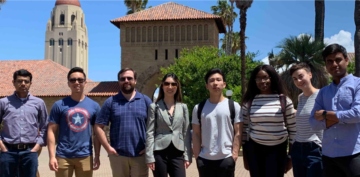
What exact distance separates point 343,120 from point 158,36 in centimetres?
2759

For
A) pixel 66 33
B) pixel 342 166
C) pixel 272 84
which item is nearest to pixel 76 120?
pixel 272 84

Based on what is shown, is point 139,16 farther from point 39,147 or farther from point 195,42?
point 39,147

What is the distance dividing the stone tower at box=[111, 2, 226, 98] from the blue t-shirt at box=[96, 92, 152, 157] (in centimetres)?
2470

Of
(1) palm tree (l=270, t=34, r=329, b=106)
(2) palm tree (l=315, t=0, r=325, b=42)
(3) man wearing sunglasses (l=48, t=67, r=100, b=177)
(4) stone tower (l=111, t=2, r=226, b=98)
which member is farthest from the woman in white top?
(4) stone tower (l=111, t=2, r=226, b=98)

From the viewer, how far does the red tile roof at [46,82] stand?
30.1 meters

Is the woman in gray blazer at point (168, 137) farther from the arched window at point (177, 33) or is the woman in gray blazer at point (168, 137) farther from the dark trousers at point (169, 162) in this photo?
the arched window at point (177, 33)

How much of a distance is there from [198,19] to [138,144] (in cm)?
2550

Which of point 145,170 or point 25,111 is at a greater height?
point 25,111

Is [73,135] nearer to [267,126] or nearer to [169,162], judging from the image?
[169,162]

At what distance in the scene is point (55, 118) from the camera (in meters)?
5.34

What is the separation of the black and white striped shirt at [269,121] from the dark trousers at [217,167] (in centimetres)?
43

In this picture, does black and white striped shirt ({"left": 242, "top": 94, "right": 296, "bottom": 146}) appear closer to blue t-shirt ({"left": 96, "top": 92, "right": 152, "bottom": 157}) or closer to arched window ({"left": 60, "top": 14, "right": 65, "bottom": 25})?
blue t-shirt ({"left": 96, "top": 92, "right": 152, "bottom": 157})

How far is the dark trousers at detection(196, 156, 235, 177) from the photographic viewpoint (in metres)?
4.63

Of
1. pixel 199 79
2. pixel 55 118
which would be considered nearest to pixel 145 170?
pixel 55 118
